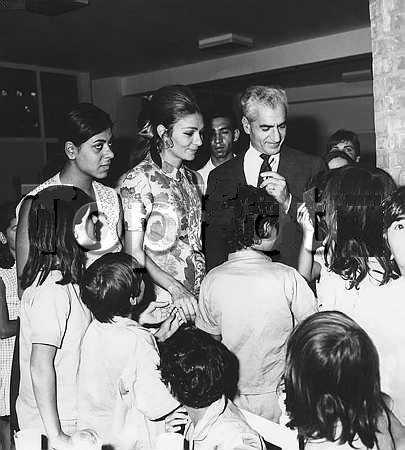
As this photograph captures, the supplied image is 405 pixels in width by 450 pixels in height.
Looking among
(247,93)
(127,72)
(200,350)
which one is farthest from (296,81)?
(200,350)

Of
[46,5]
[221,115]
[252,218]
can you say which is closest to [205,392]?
[252,218]

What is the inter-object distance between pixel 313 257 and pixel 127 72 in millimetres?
2163

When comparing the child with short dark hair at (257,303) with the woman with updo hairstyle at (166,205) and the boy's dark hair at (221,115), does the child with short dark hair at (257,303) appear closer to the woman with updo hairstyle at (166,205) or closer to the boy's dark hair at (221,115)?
the woman with updo hairstyle at (166,205)

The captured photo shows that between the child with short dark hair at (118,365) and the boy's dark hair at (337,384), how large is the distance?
0.82 ft

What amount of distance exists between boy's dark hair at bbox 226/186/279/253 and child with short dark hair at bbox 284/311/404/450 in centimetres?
18

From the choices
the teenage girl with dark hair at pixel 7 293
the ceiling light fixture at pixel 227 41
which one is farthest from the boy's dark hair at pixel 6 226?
the ceiling light fixture at pixel 227 41

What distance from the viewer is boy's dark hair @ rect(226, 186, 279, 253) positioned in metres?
0.94

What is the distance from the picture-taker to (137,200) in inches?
41.2

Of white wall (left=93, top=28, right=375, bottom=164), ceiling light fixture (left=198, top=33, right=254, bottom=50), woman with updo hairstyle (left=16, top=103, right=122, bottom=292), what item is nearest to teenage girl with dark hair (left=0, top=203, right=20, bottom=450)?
woman with updo hairstyle (left=16, top=103, right=122, bottom=292)

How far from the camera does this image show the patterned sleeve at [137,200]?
1.04 meters

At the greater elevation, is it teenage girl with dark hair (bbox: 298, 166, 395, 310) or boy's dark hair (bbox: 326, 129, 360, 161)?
boy's dark hair (bbox: 326, 129, 360, 161)

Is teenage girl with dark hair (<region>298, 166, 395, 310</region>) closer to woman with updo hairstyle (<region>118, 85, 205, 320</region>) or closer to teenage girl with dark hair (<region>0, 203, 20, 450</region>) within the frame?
woman with updo hairstyle (<region>118, 85, 205, 320</region>)

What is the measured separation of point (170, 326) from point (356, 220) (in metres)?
0.38

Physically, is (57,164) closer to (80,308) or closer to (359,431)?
(80,308)
